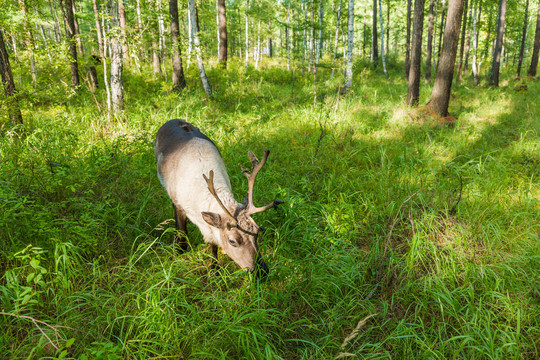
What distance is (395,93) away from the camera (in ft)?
40.5

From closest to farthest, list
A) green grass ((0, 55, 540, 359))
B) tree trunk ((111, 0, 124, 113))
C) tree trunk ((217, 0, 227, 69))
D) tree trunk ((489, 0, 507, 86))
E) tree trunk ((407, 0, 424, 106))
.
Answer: green grass ((0, 55, 540, 359)), tree trunk ((111, 0, 124, 113)), tree trunk ((407, 0, 424, 106)), tree trunk ((217, 0, 227, 69)), tree trunk ((489, 0, 507, 86))

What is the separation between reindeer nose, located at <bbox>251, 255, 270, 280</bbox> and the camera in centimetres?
277

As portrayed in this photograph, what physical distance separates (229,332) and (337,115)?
21.7 feet

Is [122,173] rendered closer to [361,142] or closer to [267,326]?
[267,326]

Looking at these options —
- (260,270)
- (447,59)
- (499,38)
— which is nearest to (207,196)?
→ (260,270)

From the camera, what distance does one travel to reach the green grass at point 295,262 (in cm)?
228

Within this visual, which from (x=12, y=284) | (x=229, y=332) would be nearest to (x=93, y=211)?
(x=12, y=284)

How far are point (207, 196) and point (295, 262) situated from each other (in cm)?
124

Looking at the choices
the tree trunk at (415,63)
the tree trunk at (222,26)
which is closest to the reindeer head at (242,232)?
the tree trunk at (415,63)

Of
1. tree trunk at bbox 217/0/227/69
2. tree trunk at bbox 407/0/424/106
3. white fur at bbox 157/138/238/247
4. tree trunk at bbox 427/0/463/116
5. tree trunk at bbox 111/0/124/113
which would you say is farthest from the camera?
tree trunk at bbox 217/0/227/69

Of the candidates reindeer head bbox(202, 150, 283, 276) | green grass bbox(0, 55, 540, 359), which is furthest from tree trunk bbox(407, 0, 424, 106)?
reindeer head bbox(202, 150, 283, 276)

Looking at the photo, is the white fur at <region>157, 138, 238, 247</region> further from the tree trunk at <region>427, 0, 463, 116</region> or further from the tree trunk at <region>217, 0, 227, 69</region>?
the tree trunk at <region>217, 0, 227, 69</region>

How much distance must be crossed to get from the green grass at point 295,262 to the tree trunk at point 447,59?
2.69 metres

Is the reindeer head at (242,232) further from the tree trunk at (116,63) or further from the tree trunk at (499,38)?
the tree trunk at (499,38)
